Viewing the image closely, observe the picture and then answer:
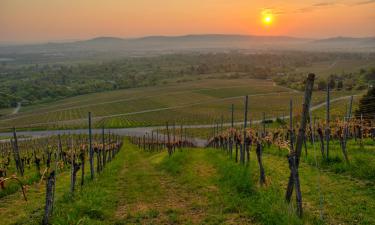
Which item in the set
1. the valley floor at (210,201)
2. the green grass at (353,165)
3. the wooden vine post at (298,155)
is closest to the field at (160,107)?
the green grass at (353,165)

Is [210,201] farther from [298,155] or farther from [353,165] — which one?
[353,165]

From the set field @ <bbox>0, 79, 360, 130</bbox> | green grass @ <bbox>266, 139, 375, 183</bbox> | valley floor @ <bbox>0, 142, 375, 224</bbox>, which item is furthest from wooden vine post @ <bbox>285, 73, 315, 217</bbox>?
field @ <bbox>0, 79, 360, 130</bbox>

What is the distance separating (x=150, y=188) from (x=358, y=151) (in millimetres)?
10934

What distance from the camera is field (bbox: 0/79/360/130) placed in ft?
309

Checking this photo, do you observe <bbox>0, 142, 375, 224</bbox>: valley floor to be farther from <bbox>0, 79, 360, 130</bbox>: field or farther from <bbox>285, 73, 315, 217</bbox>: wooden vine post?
<bbox>0, 79, 360, 130</bbox>: field

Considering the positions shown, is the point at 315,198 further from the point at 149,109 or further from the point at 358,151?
the point at 149,109

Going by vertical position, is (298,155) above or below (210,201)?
above

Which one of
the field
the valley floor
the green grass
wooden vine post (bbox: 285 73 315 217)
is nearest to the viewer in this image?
wooden vine post (bbox: 285 73 315 217)

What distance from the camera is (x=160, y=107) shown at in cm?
11438

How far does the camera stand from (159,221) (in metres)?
10.2

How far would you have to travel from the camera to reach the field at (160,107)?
94294 millimetres

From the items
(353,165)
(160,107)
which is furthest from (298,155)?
(160,107)

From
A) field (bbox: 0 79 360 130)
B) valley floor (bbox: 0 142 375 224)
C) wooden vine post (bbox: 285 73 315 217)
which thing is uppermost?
wooden vine post (bbox: 285 73 315 217)

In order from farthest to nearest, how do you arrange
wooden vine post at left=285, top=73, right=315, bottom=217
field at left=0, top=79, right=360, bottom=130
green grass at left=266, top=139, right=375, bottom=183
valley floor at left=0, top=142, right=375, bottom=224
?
1. field at left=0, top=79, right=360, bottom=130
2. green grass at left=266, top=139, right=375, bottom=183
3. valley floor at left=0, top=142, right=375, bottom=224
4. wooden vine post at left=285, top=73, right=315, bottom=217
